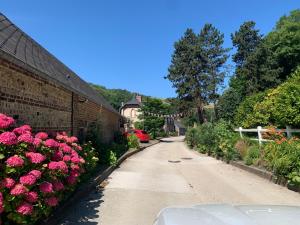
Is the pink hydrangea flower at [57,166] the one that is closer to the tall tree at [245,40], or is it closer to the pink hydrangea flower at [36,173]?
the pink hydrangea flower at [36,173]

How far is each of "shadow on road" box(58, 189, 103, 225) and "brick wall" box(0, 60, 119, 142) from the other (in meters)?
2.24

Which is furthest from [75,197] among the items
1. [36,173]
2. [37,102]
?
[36,173]

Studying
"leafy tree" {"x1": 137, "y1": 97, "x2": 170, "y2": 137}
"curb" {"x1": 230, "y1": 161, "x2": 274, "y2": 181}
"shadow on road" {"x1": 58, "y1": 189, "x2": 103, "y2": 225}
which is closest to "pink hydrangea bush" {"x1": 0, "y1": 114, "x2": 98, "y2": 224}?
"shadow on road" {"x1": 58, "y1": 189, "x2": 103, "y2": 225}

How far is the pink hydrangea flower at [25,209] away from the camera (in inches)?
199

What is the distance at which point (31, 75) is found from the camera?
890 centimetres

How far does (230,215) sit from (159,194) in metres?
7.52

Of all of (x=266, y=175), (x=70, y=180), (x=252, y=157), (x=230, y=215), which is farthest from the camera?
(x=252, y=157)

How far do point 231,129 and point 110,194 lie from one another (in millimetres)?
15447

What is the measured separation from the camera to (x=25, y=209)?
509 centimetres

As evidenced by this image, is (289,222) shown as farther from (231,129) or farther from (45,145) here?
(231,129)

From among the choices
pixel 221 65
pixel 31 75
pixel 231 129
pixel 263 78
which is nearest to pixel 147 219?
pixel 31 75

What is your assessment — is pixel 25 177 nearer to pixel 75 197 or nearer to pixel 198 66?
pixel 75 197

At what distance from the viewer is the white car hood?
249 cm

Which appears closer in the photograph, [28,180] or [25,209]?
[25,209]
